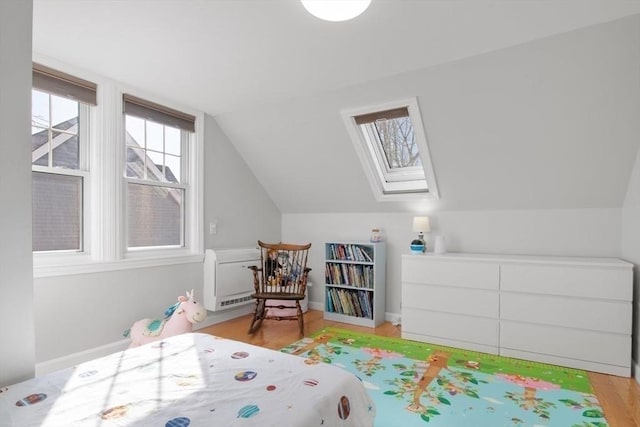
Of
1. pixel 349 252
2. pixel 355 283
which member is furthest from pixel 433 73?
pixel 355 283

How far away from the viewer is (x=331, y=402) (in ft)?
3.83

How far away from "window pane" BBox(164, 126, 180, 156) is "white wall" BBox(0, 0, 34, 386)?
7.28 ft

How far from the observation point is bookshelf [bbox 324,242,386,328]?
12.5ft

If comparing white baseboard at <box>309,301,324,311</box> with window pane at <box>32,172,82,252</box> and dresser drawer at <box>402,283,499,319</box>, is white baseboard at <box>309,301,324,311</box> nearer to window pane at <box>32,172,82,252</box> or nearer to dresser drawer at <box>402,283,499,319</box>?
dresser drawer at <box>402,283,499,319</box>

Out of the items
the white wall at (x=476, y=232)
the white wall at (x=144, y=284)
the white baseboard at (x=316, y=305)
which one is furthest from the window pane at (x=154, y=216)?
the white baseboard at (x=316, y=305)

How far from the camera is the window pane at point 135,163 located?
10.2ft

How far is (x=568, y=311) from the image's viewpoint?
2760mm

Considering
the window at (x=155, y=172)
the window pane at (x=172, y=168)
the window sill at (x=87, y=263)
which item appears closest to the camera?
the window sill at (x=87, y=263)

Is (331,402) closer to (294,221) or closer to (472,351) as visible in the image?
(472,351)

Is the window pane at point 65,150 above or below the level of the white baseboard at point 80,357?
above

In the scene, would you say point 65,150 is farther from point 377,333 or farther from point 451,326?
point 451,326

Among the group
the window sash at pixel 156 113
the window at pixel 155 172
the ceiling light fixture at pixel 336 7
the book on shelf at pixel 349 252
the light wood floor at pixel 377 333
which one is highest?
the window sash at pixel 156 113


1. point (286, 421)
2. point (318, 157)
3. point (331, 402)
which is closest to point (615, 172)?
point (318, 157)

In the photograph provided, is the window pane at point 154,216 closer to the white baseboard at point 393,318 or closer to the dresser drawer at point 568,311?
the white baseboard at point 393,318
